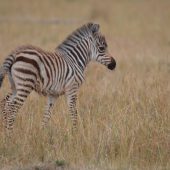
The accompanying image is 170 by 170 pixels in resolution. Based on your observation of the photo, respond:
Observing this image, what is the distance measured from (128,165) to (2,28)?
15929 millimetres

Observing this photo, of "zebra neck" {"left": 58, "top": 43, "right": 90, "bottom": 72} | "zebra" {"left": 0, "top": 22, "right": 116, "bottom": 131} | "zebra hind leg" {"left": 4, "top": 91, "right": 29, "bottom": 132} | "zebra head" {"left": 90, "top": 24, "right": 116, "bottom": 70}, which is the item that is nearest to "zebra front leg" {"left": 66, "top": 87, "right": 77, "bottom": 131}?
"zebra" {"left": 0, "top": 22, "right": 116, "bottom": 131}

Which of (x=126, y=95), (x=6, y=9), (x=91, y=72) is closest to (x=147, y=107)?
(x=126, y=95)

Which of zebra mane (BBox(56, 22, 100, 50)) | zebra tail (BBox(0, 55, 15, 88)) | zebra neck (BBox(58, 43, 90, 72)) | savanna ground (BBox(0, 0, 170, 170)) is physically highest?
zebra mane (BBox(56, 22, 100, 50))

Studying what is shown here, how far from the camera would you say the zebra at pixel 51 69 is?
8.80m

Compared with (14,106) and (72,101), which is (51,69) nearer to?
(72,101)

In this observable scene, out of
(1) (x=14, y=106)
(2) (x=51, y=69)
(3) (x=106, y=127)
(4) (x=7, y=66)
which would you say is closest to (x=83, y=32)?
(2) (x=51, y=69)

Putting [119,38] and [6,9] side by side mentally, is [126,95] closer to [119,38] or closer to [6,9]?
[119,38]

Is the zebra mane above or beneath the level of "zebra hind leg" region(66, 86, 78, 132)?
above

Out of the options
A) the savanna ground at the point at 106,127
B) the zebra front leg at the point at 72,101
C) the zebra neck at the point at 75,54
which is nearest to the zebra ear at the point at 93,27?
the zebra neck at the point at 75,54

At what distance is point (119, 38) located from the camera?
69.1 ft

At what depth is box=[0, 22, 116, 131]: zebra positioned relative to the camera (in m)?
8.80

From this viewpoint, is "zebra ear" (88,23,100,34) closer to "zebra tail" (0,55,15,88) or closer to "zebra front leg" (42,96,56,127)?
"zebra front leg" (42,96,56,127)

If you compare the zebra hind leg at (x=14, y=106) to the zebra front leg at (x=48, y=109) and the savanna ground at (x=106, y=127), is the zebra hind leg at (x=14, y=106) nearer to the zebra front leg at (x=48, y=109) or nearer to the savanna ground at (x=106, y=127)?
the savanna ground at (x=106, y=127)

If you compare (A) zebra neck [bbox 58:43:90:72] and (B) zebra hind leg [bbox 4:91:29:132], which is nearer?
(B) zebra hind leg [bbox 4:91:29:132]
